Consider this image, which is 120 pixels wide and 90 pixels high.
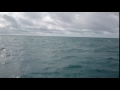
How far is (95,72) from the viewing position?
7492 millimetres
